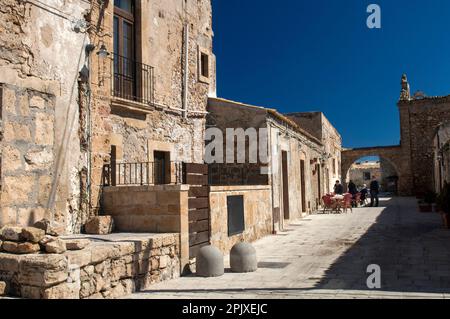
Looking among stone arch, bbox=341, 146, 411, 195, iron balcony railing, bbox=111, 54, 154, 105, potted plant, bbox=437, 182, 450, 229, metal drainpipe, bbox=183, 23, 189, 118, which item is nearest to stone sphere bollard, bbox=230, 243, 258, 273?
iron balcony railing, bbox=111, 54, 154, 105

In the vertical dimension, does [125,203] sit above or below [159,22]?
below

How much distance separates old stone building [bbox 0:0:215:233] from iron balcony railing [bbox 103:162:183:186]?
0.9 inches

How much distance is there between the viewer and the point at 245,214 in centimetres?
1019

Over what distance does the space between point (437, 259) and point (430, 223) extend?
5.89 meters

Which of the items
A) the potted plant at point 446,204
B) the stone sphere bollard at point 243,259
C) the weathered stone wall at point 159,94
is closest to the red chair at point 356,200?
the potted plant at point 446,204

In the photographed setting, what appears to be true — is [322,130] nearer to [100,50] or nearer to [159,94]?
[159,94]

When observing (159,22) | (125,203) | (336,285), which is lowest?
(336,285)

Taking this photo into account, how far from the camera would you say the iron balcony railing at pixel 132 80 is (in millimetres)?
8688

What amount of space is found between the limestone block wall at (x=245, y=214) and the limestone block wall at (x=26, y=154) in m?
3.09

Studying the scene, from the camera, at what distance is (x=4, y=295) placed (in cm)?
472

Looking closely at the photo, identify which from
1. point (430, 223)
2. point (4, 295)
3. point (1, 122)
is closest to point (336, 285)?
point (4, 295)

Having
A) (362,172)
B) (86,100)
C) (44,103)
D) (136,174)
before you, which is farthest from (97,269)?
(362,172)

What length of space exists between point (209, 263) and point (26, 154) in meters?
3.22
